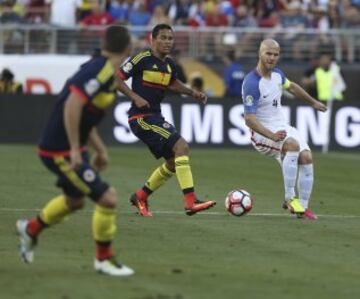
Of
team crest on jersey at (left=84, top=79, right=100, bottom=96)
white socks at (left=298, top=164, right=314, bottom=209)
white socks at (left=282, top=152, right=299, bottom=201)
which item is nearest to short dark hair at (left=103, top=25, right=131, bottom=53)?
team crest on jersey at (left=84, top=79, right=100, bottom=96)

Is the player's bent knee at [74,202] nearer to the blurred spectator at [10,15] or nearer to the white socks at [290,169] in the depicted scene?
the white socks at [290,169]

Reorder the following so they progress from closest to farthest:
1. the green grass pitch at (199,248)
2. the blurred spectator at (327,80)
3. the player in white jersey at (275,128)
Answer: the green grass pitch at (199,248) < the player in white jersey at (275,128) < the blurred spectator at (327,80)

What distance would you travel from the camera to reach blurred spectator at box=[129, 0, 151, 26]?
32.5 m

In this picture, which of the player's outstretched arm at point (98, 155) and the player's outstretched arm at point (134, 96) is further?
the player's outstretched arm at point (134, 96)

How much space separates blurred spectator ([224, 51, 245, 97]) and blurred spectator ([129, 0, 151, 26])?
288cm

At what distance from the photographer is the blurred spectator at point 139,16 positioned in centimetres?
3247

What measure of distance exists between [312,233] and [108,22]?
19604 millimetres

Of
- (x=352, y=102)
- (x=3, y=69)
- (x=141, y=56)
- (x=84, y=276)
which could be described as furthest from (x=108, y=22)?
(x=84, y=276)

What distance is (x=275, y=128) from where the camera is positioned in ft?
50.0

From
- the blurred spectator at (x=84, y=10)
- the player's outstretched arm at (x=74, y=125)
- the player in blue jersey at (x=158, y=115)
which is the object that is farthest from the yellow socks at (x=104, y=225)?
the blurred spectator at (x=84, y=10)

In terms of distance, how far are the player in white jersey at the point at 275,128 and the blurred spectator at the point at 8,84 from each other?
14.7 metres

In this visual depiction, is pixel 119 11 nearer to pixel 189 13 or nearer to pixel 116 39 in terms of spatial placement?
pixel 189 13

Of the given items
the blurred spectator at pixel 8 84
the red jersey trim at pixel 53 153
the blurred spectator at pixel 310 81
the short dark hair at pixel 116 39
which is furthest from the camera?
the blurred spectator at pixel 310 81

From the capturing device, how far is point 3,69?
98.9 ft
